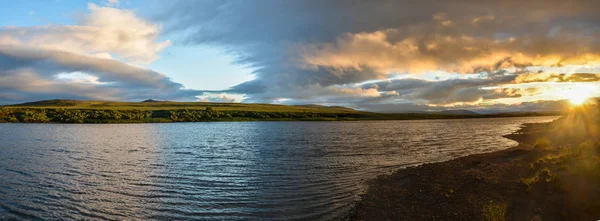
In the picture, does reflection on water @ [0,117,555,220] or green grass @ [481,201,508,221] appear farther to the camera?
reflection on water @ [0,117,555,220]

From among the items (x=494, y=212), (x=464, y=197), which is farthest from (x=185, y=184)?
(x=494, y=212)

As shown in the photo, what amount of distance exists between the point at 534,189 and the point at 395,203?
9.59 metres

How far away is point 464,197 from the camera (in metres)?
22.5

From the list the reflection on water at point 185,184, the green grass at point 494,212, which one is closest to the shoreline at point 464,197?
the green grass at point 494,212

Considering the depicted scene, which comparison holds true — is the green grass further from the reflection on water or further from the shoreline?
the reflection on water

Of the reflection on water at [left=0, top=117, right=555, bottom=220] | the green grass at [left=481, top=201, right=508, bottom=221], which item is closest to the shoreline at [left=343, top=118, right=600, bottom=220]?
the green grass at [left=481, top=201, right=508, bottom=221]

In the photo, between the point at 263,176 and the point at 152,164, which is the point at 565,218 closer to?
A: the point at 263,176

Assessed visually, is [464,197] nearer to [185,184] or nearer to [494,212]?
[494,212]

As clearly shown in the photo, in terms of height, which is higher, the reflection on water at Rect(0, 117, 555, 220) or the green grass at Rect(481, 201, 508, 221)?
the green grass at Rect(481, 201, 508, 221)

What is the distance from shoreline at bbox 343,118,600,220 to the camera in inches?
742

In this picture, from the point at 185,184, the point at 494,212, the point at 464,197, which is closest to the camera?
the point at 494,212

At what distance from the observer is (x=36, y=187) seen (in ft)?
89.9

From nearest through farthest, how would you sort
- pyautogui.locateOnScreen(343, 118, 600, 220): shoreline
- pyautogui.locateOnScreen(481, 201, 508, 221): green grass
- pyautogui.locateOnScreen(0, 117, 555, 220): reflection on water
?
pyautogui.locateOnScreen(481, 201, 508, 221): green grass < pyautogui.locateOnScreen(343, 118, 600, 220): shoreline < pyautogui.locateOnScreen(0, 117, 555, 220): reflection on water

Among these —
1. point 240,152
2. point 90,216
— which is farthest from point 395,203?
point 240,152
